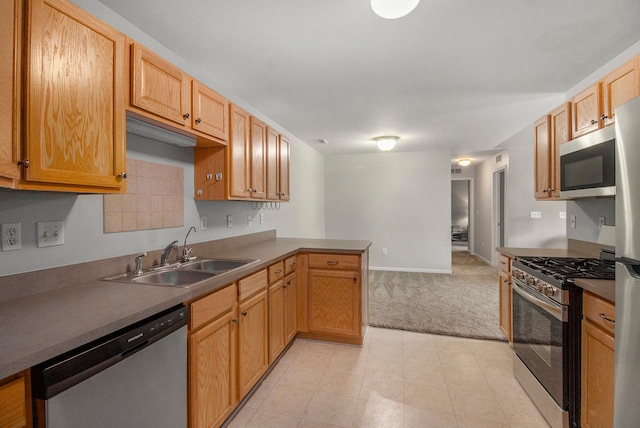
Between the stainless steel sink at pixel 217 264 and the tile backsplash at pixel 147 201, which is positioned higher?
the tile backsplash at pixel 147 201

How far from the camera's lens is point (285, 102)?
10.2ft

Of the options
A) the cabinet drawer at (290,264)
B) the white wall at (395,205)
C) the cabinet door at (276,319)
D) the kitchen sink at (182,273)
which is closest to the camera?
the kitchen sink at (182,273)

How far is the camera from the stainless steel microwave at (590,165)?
175 cm

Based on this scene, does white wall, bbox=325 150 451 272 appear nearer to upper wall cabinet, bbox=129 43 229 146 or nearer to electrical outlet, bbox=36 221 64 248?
upper wall cabinet, bbox=129 43 229 146

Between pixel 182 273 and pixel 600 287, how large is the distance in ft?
7.73

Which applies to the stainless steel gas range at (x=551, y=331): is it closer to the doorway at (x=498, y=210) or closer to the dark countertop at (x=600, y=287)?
the dark countertop at (x=600, y=287)

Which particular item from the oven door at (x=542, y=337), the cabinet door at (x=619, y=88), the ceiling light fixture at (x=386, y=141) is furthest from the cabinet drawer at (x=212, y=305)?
the ceiling light fixture at (x=386, y=141)

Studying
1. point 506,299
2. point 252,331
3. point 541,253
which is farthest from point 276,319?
point 541,253

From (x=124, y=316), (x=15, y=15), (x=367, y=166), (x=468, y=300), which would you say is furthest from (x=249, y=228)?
(x=367, y=166)

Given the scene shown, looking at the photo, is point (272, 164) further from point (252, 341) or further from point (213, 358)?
point (213, 358)

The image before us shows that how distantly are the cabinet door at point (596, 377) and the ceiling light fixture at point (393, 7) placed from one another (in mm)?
1912

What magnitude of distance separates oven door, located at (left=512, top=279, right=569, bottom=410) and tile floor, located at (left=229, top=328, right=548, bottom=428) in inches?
10.5

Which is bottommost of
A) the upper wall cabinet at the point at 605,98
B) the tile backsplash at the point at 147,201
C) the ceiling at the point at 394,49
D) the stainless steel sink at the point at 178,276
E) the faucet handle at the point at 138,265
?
the stainless steel sink at the point at 178,276

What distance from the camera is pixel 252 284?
1962mm
